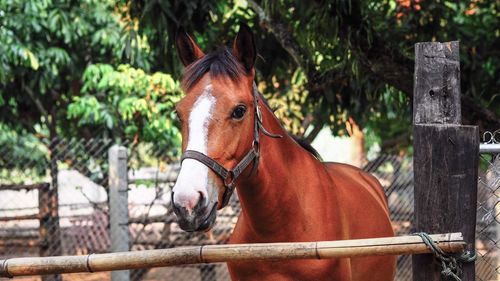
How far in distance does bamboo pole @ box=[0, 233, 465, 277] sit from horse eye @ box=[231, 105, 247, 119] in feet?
2.13

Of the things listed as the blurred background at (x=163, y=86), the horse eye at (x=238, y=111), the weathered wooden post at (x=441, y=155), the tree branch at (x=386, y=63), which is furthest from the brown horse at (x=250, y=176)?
the blurred background at (x=163, y=86)

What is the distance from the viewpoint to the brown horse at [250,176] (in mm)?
3459

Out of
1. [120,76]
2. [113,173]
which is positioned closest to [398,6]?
[120,76]

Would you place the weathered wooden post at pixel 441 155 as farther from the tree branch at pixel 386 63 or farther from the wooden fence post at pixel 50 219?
the wooden fence post at pixel 50 219

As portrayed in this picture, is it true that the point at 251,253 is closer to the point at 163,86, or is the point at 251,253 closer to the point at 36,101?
the point at 163,86

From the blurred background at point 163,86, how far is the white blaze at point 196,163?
11.8ft

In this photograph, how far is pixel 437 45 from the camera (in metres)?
3.37

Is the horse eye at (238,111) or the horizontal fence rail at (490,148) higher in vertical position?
the horse eye at (238,111)

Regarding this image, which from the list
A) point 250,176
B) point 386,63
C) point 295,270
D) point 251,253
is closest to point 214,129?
point 250,176

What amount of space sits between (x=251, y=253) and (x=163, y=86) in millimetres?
6903

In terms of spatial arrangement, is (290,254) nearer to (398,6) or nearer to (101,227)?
(101,227)

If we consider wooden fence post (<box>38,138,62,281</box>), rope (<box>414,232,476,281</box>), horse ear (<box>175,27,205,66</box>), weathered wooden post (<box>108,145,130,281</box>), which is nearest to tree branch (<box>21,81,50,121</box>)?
wooden fence post (<box>38,138,62,281</box>)

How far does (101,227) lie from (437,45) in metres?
6.16

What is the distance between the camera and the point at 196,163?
3.41 m
